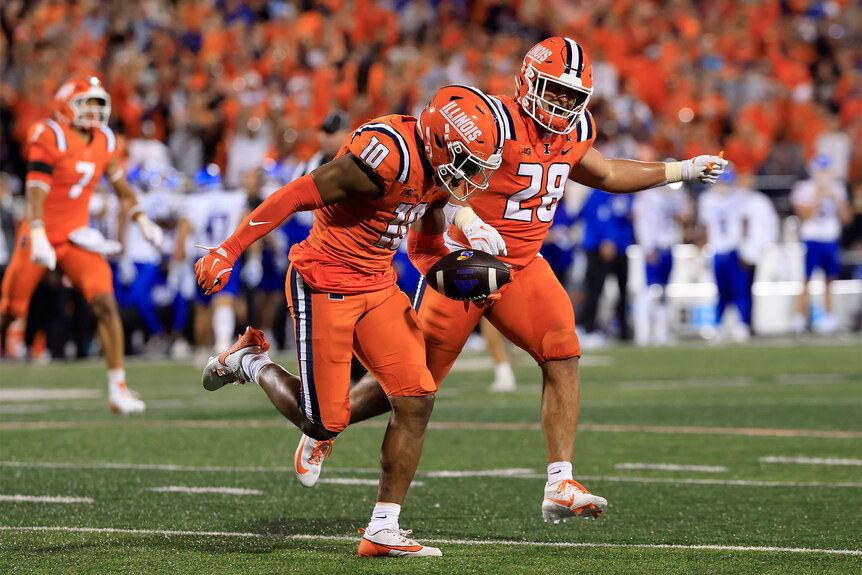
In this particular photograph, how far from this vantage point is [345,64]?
55.8 feet

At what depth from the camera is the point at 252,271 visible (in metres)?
15.0

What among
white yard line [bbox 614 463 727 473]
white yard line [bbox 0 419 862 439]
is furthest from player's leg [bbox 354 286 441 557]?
white yard line [bbox 0 419 862 439]

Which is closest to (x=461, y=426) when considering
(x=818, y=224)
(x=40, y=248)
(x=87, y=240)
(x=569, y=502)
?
(x=87, y=240)

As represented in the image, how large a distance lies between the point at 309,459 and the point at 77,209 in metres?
4.09

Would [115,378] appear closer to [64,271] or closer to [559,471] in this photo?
[64,271]

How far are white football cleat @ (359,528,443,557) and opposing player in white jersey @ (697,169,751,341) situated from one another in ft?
40.6

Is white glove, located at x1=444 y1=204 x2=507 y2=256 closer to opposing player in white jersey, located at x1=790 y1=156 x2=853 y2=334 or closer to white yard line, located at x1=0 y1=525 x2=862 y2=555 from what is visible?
white yard line, located at x1=0 y1=525 x2=862 y2=555

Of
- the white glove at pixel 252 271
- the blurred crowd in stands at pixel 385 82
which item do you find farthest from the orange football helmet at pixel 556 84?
the white glove at pixel 252 271

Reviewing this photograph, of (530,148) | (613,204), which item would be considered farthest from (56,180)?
(613,204)

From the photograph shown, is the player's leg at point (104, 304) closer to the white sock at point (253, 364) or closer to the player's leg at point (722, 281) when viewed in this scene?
the white sock at point (253, 364)

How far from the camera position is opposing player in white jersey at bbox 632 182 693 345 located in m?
16.3

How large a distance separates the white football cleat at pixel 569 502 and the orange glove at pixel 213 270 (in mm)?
1341

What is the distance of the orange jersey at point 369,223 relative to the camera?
473cm

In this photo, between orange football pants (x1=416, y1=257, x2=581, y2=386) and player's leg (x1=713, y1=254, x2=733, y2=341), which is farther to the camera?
player's leg (x1=713, y1=254, x2=733, y2=341)
